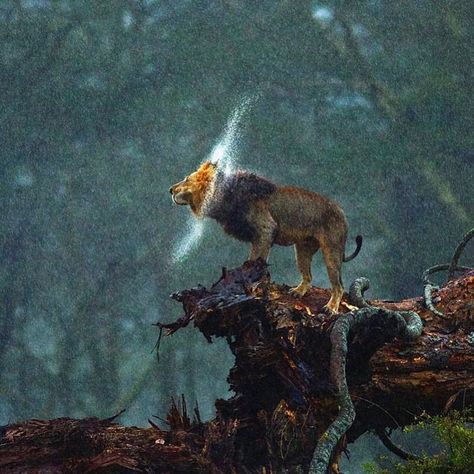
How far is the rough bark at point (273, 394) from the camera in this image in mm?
5688

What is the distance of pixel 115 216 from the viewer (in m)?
24.8

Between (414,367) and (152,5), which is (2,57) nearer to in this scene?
(152,5)

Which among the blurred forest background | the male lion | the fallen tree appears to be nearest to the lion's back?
the male lion

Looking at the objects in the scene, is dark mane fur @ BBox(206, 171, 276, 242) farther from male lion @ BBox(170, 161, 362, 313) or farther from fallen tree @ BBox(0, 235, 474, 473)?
fallen tree @ BBox(0, 235, 474, 473)

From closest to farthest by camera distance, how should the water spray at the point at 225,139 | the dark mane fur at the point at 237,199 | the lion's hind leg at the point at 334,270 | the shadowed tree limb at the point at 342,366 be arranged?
the shadowed tree limb at the point at 342,366, the lion's hind leg at the point at 334,270, the dark mane fur at the point at 237,199, the water spray at the point at 225,139

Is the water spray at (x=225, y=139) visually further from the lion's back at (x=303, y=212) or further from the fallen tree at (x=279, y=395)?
the fallen tree at (x=279, y=395)

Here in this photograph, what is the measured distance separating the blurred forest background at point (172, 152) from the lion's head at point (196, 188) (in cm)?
1463

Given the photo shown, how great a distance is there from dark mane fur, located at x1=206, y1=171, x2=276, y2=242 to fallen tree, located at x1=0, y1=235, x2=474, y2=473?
3.56ft

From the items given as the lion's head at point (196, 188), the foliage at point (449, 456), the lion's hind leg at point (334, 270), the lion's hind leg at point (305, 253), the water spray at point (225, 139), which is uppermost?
the water spray at point (225, 139)

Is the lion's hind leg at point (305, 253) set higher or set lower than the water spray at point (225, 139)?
lower

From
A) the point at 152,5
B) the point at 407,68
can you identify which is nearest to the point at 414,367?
the point at 407,68

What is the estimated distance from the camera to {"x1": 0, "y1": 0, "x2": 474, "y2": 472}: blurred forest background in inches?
880

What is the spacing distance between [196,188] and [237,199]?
0.56 meters

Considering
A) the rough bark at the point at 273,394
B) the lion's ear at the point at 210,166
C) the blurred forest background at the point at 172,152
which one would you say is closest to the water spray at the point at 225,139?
the blurred forest background at the point at 172,152
